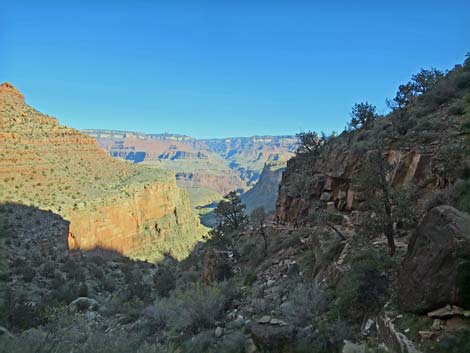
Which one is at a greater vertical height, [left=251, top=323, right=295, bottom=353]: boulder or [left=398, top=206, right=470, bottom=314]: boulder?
[left=398, top=206, right=470, bottom=314]: boulder

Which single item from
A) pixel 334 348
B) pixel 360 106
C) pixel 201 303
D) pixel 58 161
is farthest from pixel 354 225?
pixel 58 161

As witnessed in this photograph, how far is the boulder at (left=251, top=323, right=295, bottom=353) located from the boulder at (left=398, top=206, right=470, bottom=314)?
2.43m

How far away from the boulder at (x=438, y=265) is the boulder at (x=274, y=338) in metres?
2.43

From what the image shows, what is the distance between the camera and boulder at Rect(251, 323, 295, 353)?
7797mm

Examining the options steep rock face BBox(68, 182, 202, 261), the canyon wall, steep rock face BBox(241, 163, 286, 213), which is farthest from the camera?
steep rock face BBox(241, 163, 286, 213)

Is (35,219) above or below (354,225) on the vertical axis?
below

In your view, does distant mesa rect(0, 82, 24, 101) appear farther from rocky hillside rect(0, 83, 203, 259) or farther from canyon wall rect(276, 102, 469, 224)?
canyon wall rect(276, 102, 469, 224)

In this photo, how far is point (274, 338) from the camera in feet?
25.9

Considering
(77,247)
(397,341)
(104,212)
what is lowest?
(77,247)

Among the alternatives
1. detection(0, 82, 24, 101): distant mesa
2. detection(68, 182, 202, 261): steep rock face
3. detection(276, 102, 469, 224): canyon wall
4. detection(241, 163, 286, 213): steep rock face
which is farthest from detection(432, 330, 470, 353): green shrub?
detection(241, 163, 286, 213): steep rock face

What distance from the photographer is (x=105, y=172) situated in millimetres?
69312

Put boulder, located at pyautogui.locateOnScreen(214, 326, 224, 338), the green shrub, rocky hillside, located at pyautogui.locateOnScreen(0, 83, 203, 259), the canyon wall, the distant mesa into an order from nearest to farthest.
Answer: the green shrub → boulder, located at pyautogui.locateOnScreen(214, 326, 224, 338) → the canyon wall → rocky hillside, located at pyautogui.locateOnScreen(0, 83, 203, 259) → the distant mesa

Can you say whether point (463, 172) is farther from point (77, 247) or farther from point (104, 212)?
point (104, 212)

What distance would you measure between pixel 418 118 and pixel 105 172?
61.9m
